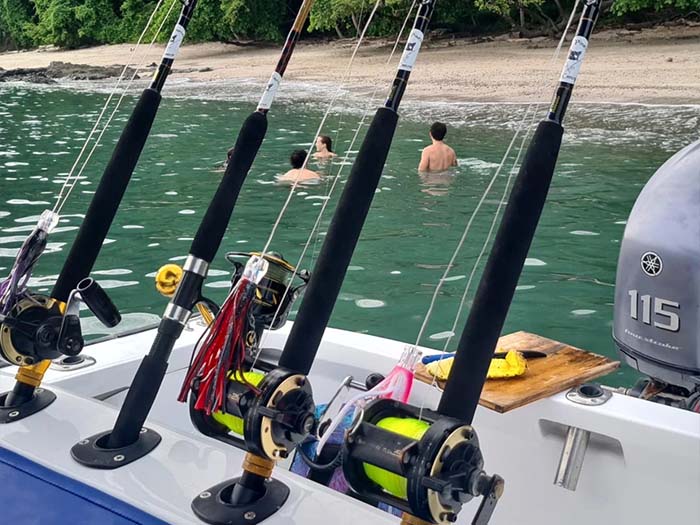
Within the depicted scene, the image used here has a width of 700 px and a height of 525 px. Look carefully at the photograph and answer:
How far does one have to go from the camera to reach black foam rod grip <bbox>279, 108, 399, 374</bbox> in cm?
175

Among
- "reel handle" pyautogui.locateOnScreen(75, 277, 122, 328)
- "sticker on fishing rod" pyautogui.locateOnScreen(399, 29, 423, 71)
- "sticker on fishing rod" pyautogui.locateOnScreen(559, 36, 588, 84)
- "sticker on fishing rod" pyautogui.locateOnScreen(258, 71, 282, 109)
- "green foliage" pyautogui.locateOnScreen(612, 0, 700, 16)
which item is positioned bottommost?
"reel handle" pyautogui.locateOnScreen(75, 277, 122, 328)

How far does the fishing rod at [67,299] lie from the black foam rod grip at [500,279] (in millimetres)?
747

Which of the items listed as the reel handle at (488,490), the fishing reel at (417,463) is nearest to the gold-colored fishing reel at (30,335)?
the fishing reel at (417,463)

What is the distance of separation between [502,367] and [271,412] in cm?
78

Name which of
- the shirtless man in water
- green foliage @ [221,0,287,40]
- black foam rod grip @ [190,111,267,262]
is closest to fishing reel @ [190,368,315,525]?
black foam rod grip @ [190,111,267,262]

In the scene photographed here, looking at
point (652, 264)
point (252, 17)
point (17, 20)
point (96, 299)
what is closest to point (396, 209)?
point (652, 264)

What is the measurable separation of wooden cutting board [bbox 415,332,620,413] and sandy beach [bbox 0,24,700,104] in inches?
479

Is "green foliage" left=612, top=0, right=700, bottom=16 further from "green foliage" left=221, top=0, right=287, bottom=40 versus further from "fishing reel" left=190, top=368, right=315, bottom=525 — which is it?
"fishing reel" left=190, top=368, right=315, bottom=525

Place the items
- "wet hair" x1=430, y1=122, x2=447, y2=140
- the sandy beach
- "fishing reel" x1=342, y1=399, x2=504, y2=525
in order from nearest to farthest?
"fishing reel" x1=342, y1=399, x2=504, y2=525, "wet hair" x1=430, y1=122, x2=447, y2=140, the sandy beach

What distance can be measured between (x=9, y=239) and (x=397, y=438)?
21.8ft

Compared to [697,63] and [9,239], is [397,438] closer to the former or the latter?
[9,239]

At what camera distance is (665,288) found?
86.3 inches

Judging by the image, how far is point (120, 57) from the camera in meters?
32.5

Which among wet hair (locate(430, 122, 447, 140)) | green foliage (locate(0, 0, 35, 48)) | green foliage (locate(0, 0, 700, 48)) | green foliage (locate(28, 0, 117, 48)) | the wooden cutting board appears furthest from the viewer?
green foliage (locate(0, 0, 35, 48))
